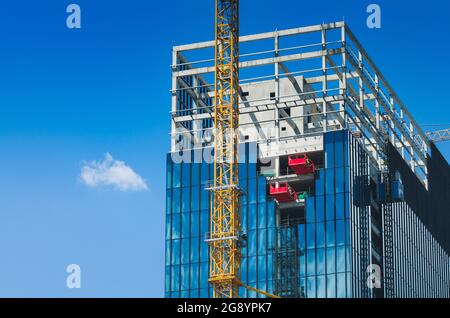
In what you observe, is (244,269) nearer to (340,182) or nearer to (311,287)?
(311,287)

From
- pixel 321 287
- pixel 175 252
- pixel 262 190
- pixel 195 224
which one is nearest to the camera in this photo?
pixel 321 287

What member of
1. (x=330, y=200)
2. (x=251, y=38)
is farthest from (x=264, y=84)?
(x=330, y=200)

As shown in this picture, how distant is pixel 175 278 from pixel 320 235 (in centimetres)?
1923

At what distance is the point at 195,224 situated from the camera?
574 feet

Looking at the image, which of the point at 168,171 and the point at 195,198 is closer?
the point at 195,198

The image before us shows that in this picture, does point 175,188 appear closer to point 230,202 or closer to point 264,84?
point 264,84

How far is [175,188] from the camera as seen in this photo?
17738 centimetres

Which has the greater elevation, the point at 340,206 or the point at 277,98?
the point at 277,98

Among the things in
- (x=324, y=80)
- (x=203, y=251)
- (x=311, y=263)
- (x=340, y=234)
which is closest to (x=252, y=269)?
(x=311, y=263)

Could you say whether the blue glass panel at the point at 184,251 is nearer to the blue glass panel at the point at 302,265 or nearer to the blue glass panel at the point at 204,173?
the blue glass panel at the point at 204,173

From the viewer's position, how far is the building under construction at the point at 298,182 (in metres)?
167

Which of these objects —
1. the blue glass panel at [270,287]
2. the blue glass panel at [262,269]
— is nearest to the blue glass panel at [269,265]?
the blue glass panel at [262,269]

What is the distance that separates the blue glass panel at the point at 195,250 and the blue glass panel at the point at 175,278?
2.34 metres

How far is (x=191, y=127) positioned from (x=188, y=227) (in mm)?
13641
